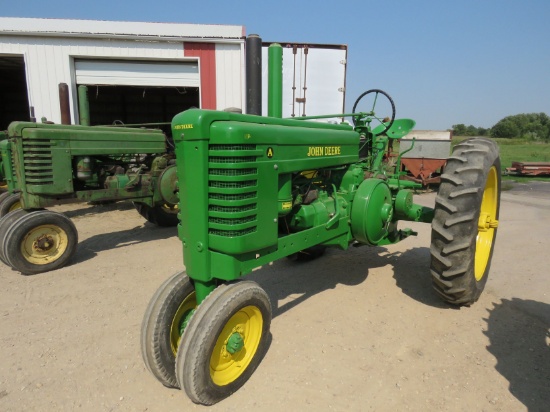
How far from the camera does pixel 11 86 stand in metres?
16.1

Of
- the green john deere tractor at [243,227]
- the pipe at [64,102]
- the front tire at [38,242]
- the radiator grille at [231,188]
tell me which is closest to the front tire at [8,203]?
the front tire at [38,242]

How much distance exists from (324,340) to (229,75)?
23.9 feet

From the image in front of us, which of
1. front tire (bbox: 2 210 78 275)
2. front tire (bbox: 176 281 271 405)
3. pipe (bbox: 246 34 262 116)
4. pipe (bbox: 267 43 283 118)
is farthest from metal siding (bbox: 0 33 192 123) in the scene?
front tire (bbox: 176 281 271 405)

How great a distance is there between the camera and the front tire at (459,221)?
9.36 feet

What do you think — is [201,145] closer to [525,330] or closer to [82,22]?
[525,330]

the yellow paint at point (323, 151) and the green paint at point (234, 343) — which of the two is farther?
the yellow paint at point (323, 151)

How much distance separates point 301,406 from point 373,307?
1.42 meters

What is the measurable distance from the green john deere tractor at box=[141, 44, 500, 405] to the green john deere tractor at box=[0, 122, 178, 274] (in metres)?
2.85

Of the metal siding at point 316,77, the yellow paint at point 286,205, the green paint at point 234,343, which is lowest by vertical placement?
the green paint at point 234,343

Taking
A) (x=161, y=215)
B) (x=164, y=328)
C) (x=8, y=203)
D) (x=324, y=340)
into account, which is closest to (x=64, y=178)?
(x=161, y=215)

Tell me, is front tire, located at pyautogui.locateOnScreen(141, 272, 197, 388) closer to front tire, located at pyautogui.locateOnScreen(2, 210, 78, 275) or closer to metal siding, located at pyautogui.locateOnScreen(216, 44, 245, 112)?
front tire, located at pyautogui.locateOnScreen(2, 210, 78, 275)

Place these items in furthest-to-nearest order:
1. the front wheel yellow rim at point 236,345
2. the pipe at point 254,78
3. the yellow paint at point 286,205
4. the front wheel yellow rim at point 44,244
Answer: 1. the front wheel yellow rim at point 44,244
2. the pipe at point 254,78
3. the yellow paint at point 286,205
4. the front wheel yellow rim at point 236,345

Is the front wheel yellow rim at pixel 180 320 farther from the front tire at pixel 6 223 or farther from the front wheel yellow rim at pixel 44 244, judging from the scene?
the front tire at pixel 6 223

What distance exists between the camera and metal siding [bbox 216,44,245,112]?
28.3 ft
